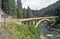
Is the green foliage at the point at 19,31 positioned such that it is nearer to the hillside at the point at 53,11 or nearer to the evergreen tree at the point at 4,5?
the evergreen tree at the point at 4,5

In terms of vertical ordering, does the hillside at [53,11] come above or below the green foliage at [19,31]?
below

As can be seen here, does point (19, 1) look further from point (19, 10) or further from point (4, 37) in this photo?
point (4, 37)

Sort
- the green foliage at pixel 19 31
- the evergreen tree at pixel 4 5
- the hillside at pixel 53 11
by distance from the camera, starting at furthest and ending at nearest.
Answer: the hillside at pixel 53 11 < the evergreen tree at pixel 4 5 < the green foliage at pixel 19 31

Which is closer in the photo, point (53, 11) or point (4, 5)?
point (4, 5)

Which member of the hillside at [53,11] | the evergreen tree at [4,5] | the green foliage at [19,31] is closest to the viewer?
the green foliage at [19,31]

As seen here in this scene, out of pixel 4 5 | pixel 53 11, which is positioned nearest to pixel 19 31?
pixel 4 5

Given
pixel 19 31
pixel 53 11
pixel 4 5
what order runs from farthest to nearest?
1. pixel 53 11
2. pixel 4 5
3. pixel 19 31

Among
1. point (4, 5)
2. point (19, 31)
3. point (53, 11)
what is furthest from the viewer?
point (53, 11)

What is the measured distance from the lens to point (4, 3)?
228 feet

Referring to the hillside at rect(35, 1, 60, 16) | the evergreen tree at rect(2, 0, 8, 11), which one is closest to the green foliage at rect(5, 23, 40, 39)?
the evergreen tree at rect(2, 0, 8, 11)

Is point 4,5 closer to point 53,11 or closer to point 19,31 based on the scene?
point 19,31

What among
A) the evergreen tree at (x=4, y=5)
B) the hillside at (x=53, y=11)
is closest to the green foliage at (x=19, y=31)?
the evergreen tree at (x=4, y=5)

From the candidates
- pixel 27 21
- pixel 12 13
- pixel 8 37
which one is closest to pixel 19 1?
pixel 12 13

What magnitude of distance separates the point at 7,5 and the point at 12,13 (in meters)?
2.84
